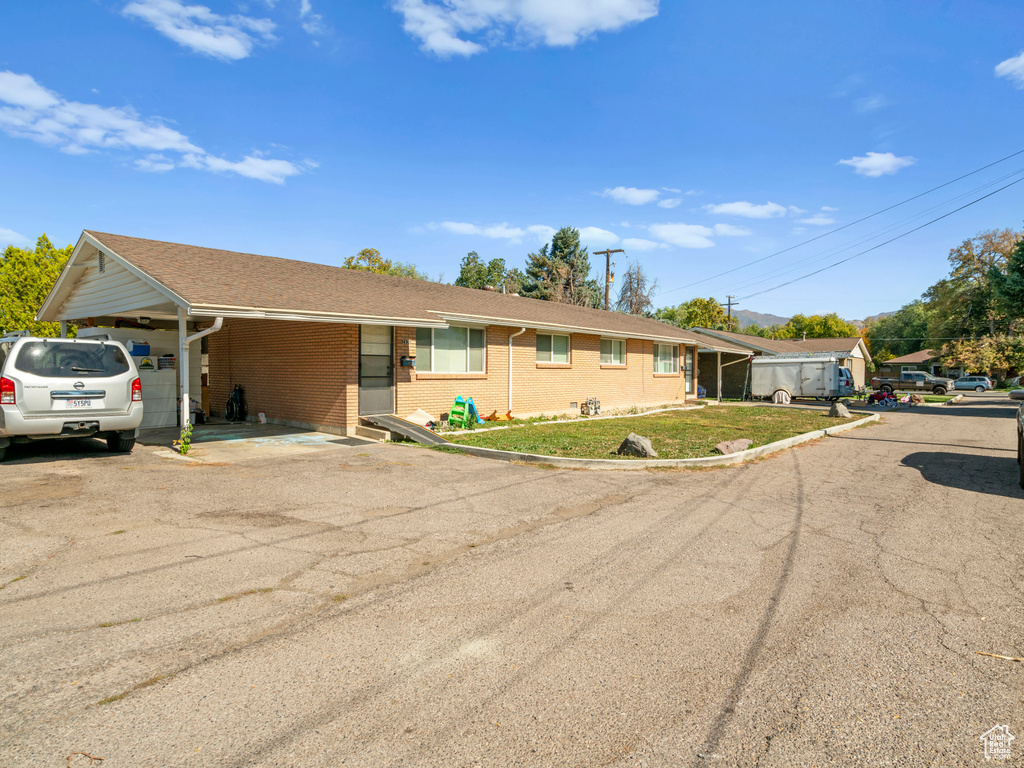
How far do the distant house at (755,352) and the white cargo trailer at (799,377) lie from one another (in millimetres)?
1486

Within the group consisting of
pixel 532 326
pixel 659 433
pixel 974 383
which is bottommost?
pixel 659 433

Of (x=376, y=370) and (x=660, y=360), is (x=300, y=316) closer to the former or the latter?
(x=376, y=370)

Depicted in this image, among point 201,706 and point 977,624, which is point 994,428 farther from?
point 201,706

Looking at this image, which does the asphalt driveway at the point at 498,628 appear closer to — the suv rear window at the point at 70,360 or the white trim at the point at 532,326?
the suv rear window at the point at 70,360

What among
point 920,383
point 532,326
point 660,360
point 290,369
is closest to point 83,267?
point 290,369

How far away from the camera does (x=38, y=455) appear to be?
32.7 ft

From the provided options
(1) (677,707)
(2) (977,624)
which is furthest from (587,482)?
(1) (677,707)

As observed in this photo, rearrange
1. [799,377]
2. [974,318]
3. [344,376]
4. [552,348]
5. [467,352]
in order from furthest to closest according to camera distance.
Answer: [974,318]
[799,377]
[552,348]
[467,352]
[344,376]

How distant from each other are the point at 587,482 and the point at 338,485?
11.9 feet

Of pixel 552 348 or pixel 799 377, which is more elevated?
pixel 552 348

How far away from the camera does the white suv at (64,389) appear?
851cm

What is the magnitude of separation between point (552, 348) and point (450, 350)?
449 centimetres

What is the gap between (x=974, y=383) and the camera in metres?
47.2

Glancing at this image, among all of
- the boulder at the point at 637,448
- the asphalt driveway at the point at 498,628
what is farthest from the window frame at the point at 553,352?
the asphalt driveway at the point at 498,628
